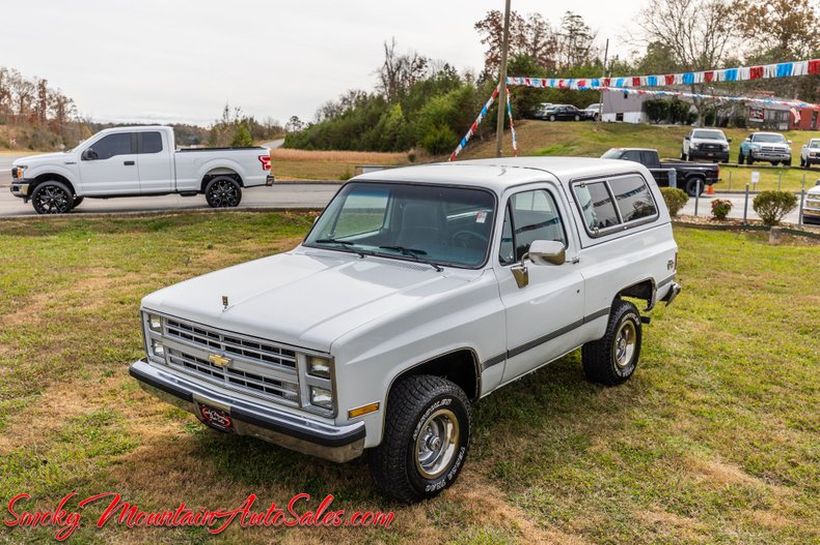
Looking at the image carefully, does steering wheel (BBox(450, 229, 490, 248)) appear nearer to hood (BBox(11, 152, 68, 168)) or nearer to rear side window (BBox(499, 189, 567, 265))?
rear side window (BBox(499, 189, 567, 265))

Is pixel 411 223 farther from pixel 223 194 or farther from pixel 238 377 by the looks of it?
pixel 223 194

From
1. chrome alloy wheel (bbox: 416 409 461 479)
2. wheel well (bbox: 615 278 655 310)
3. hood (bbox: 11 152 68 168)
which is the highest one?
hood (bbox: 11 152 68 168)

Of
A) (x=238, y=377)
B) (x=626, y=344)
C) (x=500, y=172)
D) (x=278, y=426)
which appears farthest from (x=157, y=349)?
(x=626, y=344)

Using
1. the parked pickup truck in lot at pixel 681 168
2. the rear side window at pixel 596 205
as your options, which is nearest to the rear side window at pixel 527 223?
the rear side window at pixel 596 205

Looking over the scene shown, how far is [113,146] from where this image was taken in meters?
14.6

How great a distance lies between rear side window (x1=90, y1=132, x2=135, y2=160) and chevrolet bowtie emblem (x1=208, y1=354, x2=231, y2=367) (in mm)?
12243

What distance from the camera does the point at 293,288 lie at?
4.01m

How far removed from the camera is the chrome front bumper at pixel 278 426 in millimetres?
3393

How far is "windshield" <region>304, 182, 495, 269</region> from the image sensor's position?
4426 mm

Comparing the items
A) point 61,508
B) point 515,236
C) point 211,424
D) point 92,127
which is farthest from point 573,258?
point 92,127

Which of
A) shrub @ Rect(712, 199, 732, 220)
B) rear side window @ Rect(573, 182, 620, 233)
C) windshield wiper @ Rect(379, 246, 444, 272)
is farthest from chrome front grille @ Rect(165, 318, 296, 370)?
shrub @ Rect(712, 199, 732, 220)

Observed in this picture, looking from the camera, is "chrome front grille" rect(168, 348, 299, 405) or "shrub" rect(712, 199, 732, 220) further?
"shrub" rect(712, 199, 732, 220)

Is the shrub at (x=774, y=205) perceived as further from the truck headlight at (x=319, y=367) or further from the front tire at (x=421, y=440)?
the truck headlight at (x=319, y=367)

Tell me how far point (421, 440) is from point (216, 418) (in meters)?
1.14
